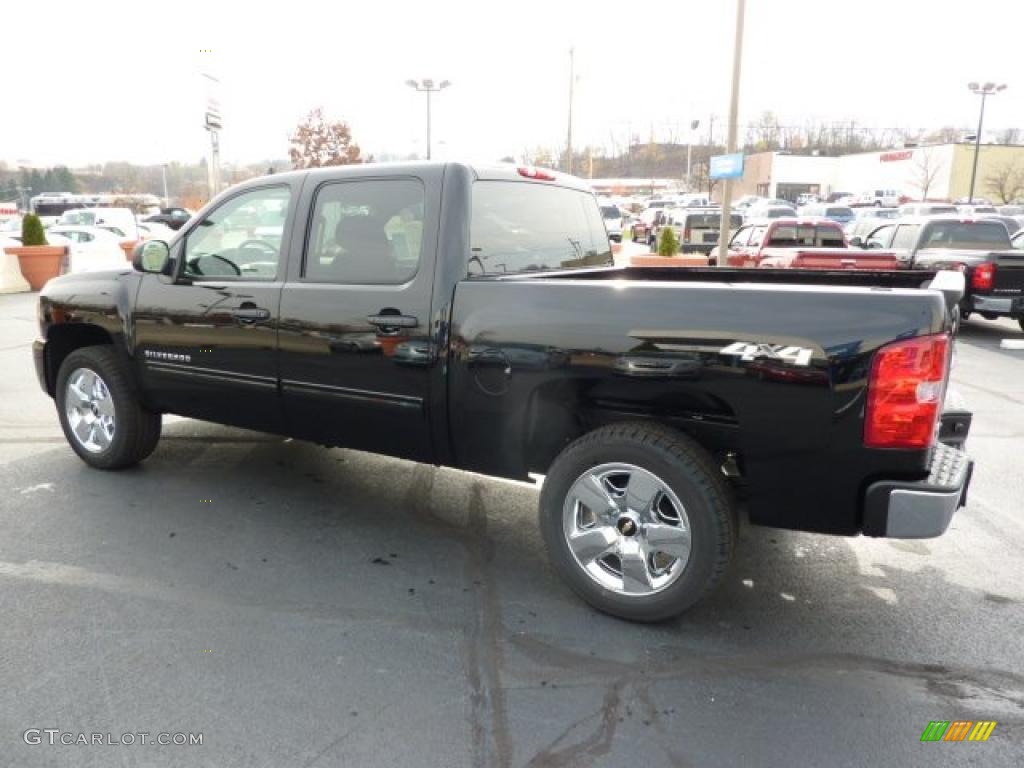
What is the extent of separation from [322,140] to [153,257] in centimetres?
4507

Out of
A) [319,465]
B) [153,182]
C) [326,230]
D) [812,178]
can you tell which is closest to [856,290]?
[326,230]

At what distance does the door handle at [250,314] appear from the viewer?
4.22 meters

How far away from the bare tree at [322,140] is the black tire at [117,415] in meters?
42.7

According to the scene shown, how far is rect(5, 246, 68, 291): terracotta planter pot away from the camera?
17.1 metres

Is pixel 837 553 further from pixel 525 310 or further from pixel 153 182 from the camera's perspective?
pixel 153 182

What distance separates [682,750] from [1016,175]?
8119 centimetres

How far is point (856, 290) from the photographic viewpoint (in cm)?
285

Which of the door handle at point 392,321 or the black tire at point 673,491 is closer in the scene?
the black tire at point 673,491

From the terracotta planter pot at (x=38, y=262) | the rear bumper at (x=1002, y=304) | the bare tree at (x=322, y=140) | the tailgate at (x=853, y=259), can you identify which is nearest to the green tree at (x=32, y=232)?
the terracotta planter pot at (x=38, y=262)

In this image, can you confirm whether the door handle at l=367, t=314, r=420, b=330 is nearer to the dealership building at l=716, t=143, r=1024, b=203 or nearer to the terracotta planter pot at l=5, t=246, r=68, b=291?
the terracotta planter pot at l=5, t=246, r=68, b=291

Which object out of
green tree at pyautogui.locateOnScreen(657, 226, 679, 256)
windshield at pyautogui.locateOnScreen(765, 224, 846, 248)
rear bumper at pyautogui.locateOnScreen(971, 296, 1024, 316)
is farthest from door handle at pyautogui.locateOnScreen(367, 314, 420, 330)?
green tree at pyautogui.locateOnScreen(657, 226, 679, 256)

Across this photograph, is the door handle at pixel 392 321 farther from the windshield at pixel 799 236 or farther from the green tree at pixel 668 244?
the green tree at pixel 668 244

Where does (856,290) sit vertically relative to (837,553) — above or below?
above

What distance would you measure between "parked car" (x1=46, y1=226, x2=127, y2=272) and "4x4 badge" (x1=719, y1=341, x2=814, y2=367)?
1664 centimetres
